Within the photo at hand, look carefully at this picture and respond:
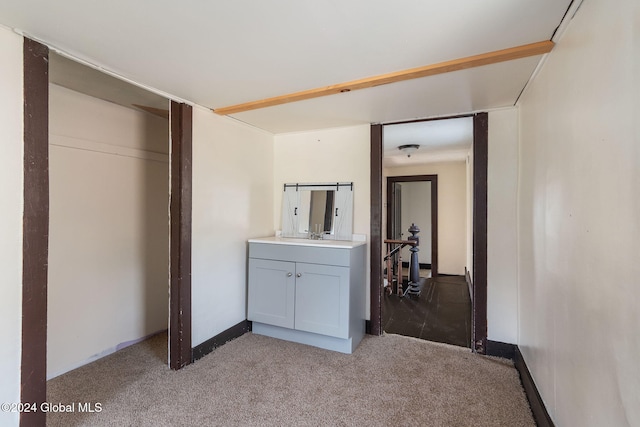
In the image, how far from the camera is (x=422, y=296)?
433 centimetres

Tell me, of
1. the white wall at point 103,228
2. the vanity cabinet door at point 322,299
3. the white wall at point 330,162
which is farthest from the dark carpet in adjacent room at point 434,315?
the white wall at point 103,228

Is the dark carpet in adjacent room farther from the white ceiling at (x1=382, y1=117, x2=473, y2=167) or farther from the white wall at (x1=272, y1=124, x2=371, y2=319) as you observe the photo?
the white ceiling at (x1=382, y1=117, x2=473, y2=167)

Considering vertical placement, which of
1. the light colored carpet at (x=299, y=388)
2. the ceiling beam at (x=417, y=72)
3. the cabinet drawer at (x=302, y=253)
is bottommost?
the light colored carpet at (x=299, y=388)

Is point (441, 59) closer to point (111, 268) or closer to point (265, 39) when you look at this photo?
point (265, 39)

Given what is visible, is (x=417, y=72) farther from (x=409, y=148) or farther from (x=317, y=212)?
(x=409, y=148)

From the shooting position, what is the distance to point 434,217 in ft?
18.6

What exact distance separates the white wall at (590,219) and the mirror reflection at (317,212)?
1773mm

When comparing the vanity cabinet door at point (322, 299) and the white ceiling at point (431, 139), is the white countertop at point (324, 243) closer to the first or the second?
the vanity cabinet door at point (322, 299)

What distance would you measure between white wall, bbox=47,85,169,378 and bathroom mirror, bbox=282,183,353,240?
1240 millimetres

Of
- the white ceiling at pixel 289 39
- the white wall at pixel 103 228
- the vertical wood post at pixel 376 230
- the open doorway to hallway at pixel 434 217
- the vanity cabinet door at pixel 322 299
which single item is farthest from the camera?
the open doorway to hallway at pixel 434 217

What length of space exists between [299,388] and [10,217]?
1.86 m

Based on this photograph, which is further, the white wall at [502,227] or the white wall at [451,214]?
the white wall at [451,214]

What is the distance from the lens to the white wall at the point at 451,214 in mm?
5469

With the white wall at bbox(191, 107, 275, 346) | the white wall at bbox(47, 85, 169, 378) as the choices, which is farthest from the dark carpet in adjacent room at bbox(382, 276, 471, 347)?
the white wall at bbox(47, 85, 169, 378)
